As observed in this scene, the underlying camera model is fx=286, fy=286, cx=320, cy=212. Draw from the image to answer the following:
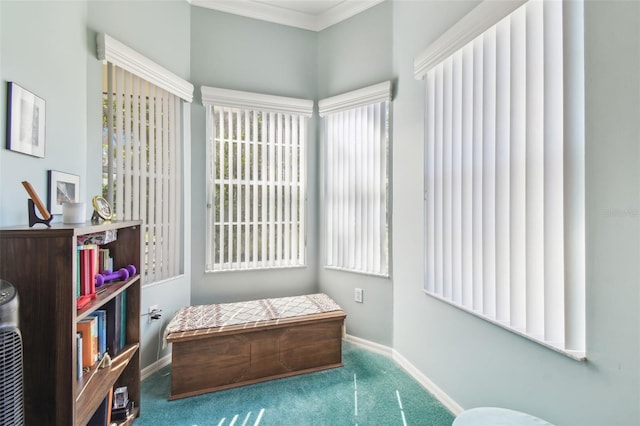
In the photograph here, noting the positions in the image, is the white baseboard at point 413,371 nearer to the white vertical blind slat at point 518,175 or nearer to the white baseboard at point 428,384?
the white baseboard at point 428,384

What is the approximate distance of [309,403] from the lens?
6.13 feet

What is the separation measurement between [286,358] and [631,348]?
1.88 meters

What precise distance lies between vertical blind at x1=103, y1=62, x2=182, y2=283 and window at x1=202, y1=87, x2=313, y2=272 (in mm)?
299

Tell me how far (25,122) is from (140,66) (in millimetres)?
1063

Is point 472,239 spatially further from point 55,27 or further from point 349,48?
point 55,27

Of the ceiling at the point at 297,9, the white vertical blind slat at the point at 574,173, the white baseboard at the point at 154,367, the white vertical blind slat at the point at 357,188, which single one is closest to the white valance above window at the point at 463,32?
the white vertical blind slat at the point at 574,173

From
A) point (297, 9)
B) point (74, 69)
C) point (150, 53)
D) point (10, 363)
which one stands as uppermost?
point (297, 9)

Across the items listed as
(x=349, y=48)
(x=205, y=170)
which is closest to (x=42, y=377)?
(x=205, y=170)

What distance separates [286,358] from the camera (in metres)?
2.16

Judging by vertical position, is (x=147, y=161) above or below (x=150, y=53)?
below

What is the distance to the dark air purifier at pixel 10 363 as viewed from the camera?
2.37ft

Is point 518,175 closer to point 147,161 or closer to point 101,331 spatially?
point 101,331

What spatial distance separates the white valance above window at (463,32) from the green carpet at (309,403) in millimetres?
2220

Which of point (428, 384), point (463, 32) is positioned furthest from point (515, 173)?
point (428, 384)
